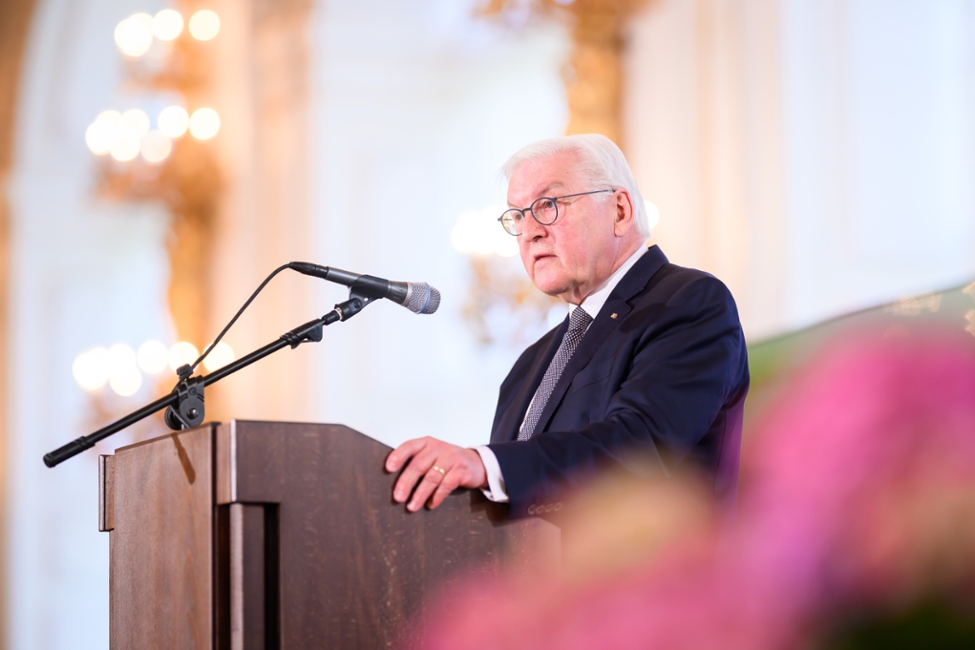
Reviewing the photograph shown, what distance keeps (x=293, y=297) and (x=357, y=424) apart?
2.80 ft

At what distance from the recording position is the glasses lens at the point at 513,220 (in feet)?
8.69

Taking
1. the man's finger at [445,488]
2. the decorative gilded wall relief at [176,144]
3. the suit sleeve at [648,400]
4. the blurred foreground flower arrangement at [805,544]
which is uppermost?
the decorative gilded wall relief at [176,144]

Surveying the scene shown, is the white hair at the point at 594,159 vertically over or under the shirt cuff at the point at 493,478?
over

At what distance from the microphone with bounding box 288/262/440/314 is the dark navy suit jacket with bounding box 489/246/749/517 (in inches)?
15.7

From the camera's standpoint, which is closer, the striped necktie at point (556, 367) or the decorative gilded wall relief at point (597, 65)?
the striped necktie at point (556, 367)

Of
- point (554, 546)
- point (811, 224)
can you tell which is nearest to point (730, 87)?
point (811, 224)

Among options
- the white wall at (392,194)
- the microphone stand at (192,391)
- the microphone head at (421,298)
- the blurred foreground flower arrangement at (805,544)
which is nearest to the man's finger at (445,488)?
the blurred foreground flower arrangement at (805,544)

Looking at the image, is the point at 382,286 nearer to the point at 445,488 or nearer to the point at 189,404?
the point at 189,404

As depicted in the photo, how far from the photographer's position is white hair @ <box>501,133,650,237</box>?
104 inches

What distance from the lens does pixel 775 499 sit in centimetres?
314

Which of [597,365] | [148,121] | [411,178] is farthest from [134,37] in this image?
[597,365]

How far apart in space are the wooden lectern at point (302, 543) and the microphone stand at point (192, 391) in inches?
7.6

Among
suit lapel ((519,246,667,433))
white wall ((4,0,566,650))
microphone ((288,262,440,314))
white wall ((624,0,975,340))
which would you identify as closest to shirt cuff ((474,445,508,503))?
microphone ((288,262,440,314))

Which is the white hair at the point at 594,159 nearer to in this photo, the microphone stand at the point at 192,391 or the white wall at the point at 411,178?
the microphone stand at the point at 192,391
